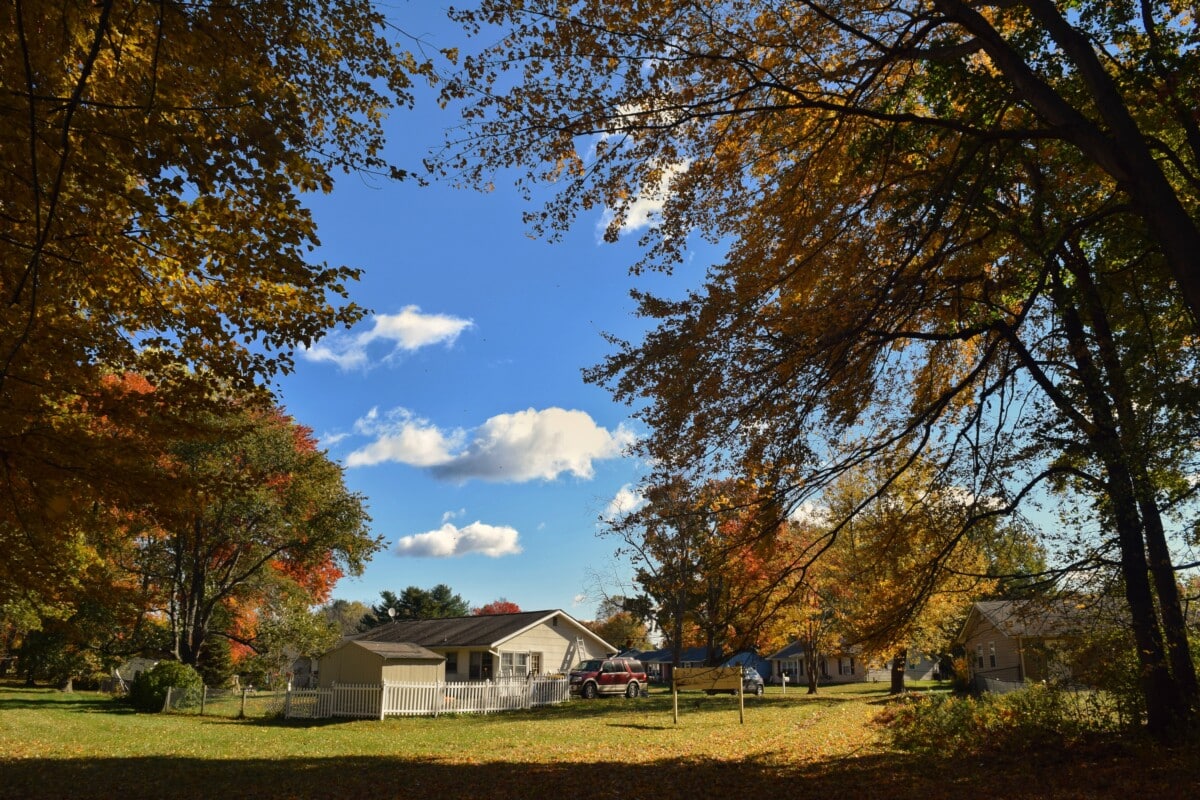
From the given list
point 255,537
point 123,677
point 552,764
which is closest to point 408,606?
point 123,677

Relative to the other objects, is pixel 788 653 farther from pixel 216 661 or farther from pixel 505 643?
pixel 216 661

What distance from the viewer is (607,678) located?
108 ft

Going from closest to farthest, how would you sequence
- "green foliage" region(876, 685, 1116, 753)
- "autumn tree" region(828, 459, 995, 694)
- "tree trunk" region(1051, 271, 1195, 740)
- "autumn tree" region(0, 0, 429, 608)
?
"autumn tree" region(0, 0, 429, 608) < "tree trunk" region(1051, 271, 1195, 740) < "autumn tree" region(828, 459, 995, 694) < "green foliage" region(876, 685, 1116, 753)

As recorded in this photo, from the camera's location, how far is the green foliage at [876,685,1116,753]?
37.7ft

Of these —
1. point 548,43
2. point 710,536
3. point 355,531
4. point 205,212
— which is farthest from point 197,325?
point 355,531

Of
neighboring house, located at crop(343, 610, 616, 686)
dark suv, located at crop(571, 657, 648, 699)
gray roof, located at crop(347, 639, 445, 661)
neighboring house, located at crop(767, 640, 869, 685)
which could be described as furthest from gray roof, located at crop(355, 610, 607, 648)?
neighboring house, located at crop(767, 640, 869, 685)

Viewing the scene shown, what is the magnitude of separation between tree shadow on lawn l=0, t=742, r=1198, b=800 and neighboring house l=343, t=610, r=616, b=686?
19892 millimetres

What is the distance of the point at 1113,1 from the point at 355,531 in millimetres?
27146

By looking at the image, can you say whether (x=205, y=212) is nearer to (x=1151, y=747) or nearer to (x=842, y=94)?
(x=842, y=94)

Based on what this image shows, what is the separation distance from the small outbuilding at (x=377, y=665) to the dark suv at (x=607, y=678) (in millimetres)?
6986

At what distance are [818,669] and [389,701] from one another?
43.4 m

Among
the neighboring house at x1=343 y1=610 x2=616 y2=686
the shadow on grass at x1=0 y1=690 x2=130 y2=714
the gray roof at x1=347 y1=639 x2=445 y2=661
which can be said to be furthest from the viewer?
the neighboring house at x1=343 y1=610 x2=616 y2=686

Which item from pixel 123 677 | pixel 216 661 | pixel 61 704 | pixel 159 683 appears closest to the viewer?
pixel 159 683

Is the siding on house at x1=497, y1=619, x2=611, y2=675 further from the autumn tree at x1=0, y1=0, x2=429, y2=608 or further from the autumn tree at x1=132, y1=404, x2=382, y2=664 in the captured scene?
the autumn tree at x1=0, y1=0, x2=429, y2=608
